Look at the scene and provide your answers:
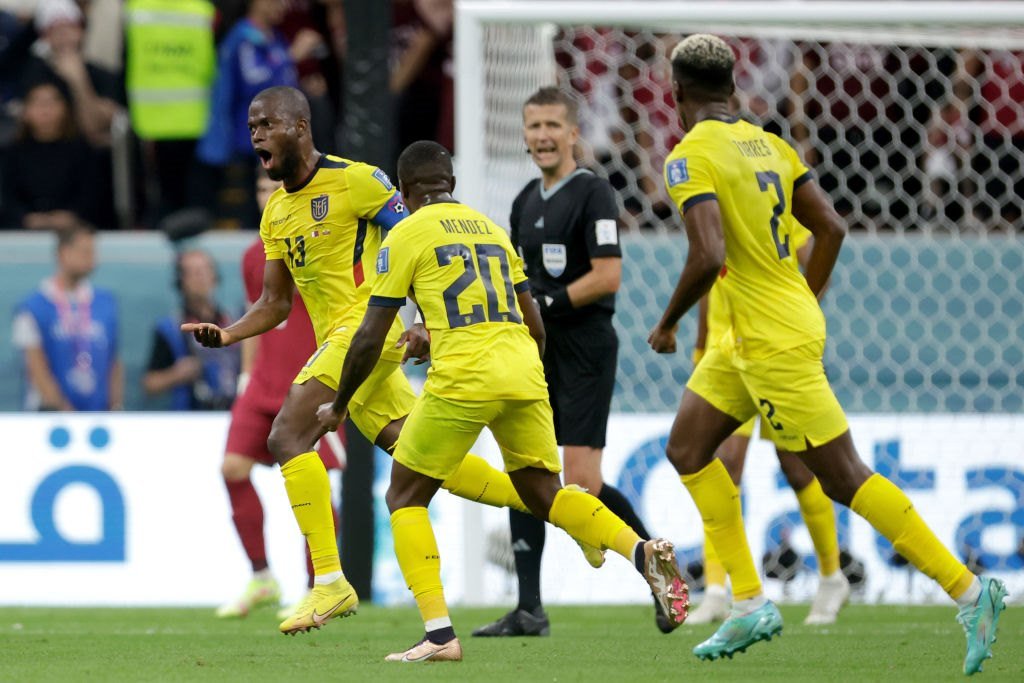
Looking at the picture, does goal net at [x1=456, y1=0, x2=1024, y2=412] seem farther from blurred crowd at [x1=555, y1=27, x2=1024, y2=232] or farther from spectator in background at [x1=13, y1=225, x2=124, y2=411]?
spectator in background at [x1=13, y1=225, x2=124, y2=411]

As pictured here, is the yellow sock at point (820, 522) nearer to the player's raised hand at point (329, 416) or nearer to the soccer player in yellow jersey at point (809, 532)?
the soccer player in yellow jersey at point (809, 532)

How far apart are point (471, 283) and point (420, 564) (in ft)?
3.25

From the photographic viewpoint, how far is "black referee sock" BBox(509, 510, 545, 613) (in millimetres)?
7535

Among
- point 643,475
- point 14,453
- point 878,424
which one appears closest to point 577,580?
point 643,475

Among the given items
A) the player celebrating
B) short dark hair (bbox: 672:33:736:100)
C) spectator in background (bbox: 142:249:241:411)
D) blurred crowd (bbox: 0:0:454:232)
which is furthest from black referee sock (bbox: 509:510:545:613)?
blurred crowd (bbox: 0:0:454:232)

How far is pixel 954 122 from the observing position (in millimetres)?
10805

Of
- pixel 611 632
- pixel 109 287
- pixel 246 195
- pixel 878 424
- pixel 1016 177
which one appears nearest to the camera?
pixel 611 632

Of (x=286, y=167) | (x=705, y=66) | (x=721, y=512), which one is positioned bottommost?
(x=721, y=512)

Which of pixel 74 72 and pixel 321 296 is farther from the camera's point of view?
pixel 74 72

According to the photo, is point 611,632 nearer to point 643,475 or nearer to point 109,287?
point 643,475

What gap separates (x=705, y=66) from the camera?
616 centimetres

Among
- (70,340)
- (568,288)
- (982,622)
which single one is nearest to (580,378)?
(568,288)

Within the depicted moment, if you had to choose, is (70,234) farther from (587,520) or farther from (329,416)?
(587,520)

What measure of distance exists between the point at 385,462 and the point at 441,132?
3527mm
